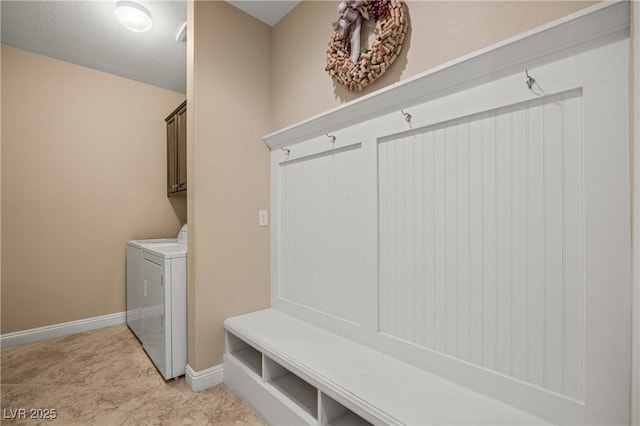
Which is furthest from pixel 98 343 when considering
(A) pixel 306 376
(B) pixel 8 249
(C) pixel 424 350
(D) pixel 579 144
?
(D) pixel 579 144

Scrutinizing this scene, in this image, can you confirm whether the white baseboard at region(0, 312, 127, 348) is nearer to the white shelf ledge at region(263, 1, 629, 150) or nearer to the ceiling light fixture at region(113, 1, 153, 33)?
the ceiling light fixture at region(113, 1, 153, 33)

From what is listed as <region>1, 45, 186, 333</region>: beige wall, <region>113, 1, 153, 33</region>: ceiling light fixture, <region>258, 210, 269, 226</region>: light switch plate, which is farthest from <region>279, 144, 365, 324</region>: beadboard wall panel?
<region>1, 45, 186, 333</region>: beige wall

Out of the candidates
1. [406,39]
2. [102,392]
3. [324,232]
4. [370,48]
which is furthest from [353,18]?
[102,392]

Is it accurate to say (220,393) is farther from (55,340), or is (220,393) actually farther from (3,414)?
(55,340)

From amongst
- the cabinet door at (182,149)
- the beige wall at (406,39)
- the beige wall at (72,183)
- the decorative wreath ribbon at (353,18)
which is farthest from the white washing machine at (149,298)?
the decorative wreath ribbon at (353,18)

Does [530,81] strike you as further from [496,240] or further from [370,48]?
[370,48]

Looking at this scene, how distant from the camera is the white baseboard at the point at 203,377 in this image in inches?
69.5

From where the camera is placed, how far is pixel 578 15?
82 cm

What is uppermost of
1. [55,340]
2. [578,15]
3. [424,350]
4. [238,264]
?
[578,15]

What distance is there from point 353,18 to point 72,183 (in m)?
2.85

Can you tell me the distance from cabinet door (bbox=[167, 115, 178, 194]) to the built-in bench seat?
69.0 inches

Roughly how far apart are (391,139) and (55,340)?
10.6 ft

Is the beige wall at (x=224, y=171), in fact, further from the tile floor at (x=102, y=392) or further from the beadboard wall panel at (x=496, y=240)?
the beadboard wall panel at (x=496, y=240)

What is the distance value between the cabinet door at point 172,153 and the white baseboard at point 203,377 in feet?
5.78
